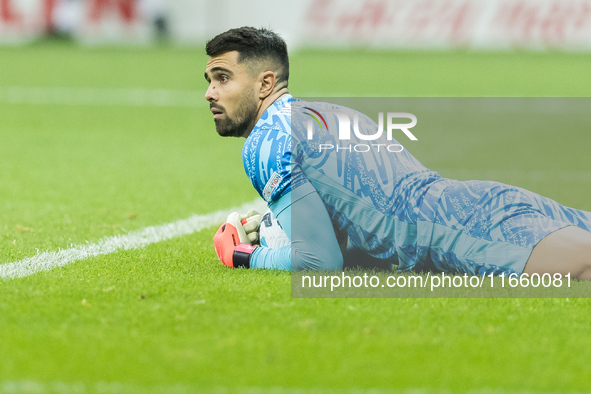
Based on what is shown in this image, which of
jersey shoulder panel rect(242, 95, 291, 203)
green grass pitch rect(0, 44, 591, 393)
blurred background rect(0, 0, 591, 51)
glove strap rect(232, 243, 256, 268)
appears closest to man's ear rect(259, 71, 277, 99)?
jersey shoulder panel rect(242, 95, 291, 203)

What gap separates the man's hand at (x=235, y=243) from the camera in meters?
4.95

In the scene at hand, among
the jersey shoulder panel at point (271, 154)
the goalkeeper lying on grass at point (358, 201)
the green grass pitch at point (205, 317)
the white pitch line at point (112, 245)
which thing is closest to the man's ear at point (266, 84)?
the goalkeeper lying on grass at point (358, 201)

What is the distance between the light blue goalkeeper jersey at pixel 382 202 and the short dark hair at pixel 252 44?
25cm

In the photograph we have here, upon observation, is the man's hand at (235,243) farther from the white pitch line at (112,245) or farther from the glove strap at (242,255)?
the white pitch line at (112,245)

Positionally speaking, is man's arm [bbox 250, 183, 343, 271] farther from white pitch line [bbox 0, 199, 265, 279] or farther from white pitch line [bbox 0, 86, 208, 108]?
white pitch line [bbox 0, 86, 208, 108]

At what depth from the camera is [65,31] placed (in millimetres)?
30578

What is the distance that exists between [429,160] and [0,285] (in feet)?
19.8

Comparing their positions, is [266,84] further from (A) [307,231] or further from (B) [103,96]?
(B) [103,96]

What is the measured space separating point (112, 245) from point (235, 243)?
3.55 feet

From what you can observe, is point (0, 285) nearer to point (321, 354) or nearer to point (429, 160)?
point (321, 354)

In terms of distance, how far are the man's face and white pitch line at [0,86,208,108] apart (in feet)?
33.0

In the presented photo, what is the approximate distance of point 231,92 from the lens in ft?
15.8

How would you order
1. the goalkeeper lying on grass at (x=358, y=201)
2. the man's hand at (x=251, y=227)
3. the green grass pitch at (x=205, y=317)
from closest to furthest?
1. the green grass pitch at (x=205, y=317)
2. the goalkeeper lying on grass at (x=358, y=201)
3. the man's hand at (x=251, y=227)

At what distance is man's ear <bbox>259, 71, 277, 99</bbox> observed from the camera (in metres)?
4.84
